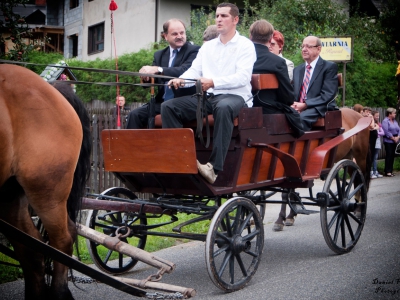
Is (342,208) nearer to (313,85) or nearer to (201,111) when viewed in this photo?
(313,85)

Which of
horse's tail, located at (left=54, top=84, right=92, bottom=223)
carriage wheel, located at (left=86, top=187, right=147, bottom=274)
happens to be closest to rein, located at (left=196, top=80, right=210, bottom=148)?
horse's tail, located at (left=54, top=84, right=92, bottom=223)

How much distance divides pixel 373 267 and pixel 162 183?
2246mm

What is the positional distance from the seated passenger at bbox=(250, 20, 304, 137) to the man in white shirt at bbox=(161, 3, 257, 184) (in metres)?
0.34

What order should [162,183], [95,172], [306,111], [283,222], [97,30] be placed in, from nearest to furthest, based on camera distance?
[162,183] < [306,111] < [283,222] < [95,172] < [97,30]

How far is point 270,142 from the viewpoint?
6.09 metres

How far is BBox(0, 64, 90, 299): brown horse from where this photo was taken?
151 inches

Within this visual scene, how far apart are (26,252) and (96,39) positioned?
25.6 m

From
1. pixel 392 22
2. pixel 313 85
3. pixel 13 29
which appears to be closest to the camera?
pixel 13 29

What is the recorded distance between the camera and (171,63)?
656cm

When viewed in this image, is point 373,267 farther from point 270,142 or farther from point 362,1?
point 362,1

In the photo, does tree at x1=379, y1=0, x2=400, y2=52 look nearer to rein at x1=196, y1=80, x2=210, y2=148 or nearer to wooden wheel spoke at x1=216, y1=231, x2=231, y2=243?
rein at x1=196, y1=80, x2=210, y2=148

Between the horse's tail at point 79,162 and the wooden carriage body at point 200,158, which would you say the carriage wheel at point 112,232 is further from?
the horse's tail at point 79,162

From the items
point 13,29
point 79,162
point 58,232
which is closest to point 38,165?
point 58,232

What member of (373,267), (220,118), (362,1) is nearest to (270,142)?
(220,118)
